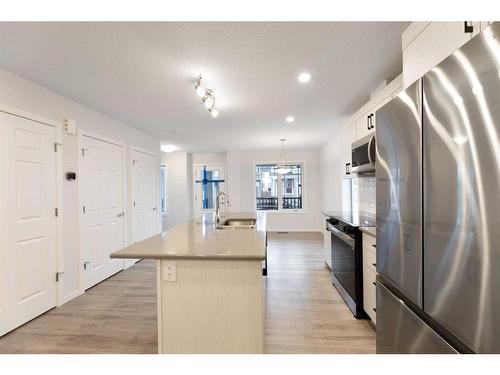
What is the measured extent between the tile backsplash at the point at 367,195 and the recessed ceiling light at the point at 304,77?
1449 mm

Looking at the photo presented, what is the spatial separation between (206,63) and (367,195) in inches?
102

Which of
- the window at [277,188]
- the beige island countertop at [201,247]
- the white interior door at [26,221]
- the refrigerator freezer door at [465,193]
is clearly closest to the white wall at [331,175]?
the window at [277,188]

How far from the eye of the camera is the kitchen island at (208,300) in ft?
5.05

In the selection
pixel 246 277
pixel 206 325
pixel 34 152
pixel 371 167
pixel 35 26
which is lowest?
pixel 206 325

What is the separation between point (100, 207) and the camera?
3.69 metres

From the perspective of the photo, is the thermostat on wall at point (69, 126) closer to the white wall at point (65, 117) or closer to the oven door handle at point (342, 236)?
the white wall at point (65, 117)

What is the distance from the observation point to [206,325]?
1563mm

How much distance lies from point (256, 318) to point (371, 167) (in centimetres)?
183

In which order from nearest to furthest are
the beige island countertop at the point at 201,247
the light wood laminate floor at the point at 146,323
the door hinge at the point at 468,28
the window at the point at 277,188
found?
→ the door hinge at the point at 468,28 < the beige island countertop at the point at 201,247 < the light wood laminate floor at the point at 146,323 < the window at the point at 277,188

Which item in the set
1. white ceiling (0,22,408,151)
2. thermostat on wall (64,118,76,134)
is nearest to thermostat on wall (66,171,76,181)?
thermostat on wall (64,118,76,134)

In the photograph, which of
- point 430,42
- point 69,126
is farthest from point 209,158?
point 430,42

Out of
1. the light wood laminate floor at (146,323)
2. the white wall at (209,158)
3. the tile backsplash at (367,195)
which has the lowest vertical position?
the light wood laminate floor at (146,323)

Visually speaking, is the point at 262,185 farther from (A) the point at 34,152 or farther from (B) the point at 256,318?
(B) the point at 256,318
